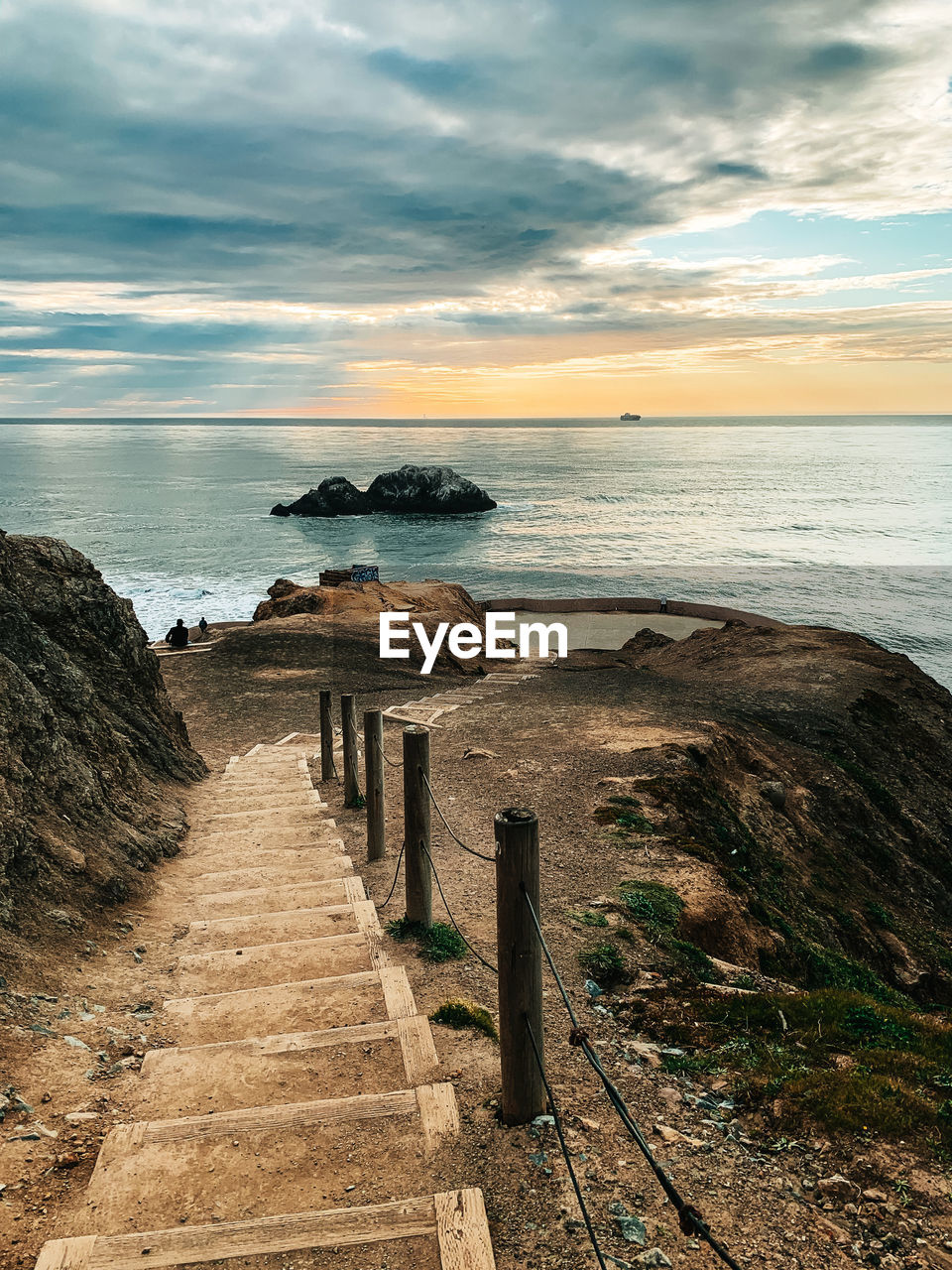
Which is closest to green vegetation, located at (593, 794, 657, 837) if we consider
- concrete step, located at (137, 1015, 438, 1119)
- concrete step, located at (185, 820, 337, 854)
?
concrete step, located at (185, 820, 337, 854)

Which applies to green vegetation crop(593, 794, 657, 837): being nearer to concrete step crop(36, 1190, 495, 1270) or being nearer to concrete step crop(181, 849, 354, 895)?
concrete step crop(181, 849, 354, 895)

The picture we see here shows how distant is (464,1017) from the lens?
5633mm

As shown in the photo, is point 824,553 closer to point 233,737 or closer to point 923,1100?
point 233,737

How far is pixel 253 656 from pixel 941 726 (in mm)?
20226

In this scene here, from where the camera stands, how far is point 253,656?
26.2 m

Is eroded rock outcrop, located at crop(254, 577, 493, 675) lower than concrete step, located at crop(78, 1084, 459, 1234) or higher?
lower

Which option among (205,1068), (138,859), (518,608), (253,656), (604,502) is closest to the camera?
(205,1068)

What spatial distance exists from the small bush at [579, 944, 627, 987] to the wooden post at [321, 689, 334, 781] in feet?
23.2

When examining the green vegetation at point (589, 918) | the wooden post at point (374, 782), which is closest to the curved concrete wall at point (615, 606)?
the wooden post at point (374, 782)

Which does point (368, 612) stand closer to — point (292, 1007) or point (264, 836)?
point (264, 836)

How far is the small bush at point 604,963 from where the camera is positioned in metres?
7.11

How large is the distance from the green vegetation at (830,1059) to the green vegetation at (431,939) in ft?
6.41

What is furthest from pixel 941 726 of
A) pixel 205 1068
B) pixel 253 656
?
pixel 205 1068

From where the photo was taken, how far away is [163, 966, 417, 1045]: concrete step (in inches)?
211
